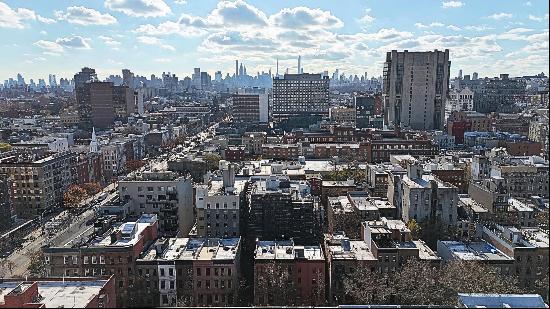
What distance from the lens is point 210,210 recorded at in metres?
19.6

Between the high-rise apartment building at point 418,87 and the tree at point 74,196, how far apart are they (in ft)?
109

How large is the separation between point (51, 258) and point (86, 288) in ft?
14.1

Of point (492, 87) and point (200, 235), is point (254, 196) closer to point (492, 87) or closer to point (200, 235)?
point (200, 235)

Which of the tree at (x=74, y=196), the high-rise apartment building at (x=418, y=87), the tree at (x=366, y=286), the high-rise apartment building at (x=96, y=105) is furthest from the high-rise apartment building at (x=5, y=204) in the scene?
the high-rise apartment building at (x=96, y=105)

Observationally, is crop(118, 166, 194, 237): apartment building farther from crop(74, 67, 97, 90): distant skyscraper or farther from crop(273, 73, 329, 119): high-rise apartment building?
crop(74, 67, 97, 90): distant skyscraper

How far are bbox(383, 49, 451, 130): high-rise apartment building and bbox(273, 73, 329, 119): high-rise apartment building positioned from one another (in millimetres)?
16673

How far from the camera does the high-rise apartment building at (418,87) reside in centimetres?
5075

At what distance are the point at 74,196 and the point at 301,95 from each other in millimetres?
44941

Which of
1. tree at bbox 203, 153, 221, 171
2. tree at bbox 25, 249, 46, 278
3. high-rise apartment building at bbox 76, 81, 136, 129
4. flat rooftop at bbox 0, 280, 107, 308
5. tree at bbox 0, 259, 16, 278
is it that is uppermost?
high-rise apartment building at bbox 76, 81, 136, 129

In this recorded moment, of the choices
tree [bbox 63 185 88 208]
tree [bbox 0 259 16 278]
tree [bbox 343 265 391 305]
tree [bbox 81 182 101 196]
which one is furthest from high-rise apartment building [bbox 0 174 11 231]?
tree [bbox 343 265 391 305]

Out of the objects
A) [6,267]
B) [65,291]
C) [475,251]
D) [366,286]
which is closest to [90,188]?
[6,267]

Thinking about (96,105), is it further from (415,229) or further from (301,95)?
(415,229)

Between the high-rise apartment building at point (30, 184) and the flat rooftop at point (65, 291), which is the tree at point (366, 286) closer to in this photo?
the flat rooftop at point (65, 291)

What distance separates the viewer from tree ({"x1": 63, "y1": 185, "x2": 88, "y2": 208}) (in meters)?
27.7
